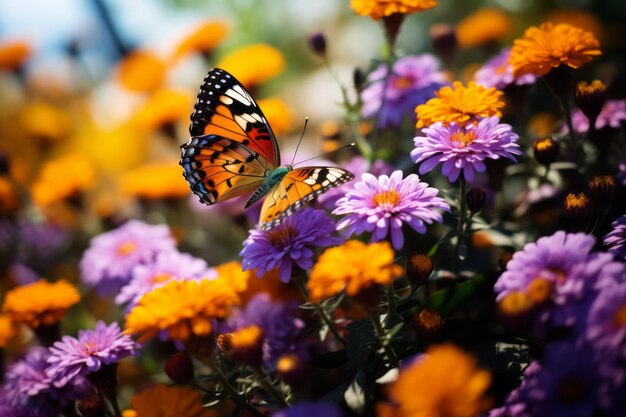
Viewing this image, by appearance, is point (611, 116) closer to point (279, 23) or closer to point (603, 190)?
point (603, 190)

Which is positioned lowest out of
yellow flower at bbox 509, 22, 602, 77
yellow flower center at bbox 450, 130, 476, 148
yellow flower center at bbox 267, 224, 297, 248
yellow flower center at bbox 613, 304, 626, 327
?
Result: yellow flower center at bbox 613, 304, 626, 327

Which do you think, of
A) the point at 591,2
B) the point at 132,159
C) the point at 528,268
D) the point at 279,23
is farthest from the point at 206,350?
the point at 279,23

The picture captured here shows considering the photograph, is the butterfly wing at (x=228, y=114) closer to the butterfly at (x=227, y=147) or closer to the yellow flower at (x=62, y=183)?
the butterfly at (x=227, y=147)

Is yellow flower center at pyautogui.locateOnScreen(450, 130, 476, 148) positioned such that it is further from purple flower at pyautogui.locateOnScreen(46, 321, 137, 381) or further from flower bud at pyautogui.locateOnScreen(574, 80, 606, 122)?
purple flower at pyautogui.locateOnScreen(46, 321, 137, 381)

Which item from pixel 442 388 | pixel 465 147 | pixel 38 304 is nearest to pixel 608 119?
pixel 465 147

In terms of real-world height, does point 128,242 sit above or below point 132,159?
above

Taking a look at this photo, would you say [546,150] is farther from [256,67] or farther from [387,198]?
[256,67]

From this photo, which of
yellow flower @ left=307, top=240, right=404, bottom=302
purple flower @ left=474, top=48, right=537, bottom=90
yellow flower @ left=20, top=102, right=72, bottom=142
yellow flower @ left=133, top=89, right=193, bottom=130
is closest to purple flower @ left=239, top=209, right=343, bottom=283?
yellow flower @ left=307, top=240, right=404, bottom=302
